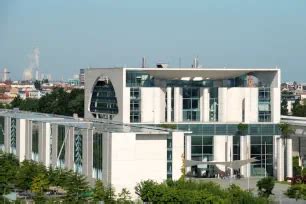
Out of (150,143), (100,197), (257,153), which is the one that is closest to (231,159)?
(257,153)

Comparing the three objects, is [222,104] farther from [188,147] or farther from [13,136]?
[13,136]

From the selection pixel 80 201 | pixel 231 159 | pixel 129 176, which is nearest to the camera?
pixel 80 201

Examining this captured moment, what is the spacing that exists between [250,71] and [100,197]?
1187 cm

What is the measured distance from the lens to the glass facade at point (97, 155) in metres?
23.6

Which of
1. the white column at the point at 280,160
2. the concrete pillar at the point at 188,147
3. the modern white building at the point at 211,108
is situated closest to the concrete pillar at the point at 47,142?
the modern white building at the point at 211,108

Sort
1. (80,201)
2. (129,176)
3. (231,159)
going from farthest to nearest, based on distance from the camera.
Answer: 1. (231,159)
2. (129,176)
3. (80,201)

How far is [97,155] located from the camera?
78.4 ft

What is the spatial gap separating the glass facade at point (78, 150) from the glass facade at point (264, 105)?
816 cm

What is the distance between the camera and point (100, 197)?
2092cm

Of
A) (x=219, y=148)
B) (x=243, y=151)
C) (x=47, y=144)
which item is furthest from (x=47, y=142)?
(x=243, y=151)

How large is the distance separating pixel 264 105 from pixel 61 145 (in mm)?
8179

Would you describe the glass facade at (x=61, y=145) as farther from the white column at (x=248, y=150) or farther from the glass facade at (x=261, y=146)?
the glass facade at (x=261, y=146)

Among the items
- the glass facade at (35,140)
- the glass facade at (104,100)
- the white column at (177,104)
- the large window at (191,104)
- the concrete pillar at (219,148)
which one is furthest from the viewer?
the glass facade at (104,100)

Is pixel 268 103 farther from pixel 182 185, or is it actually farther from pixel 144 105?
pixel 182 185
